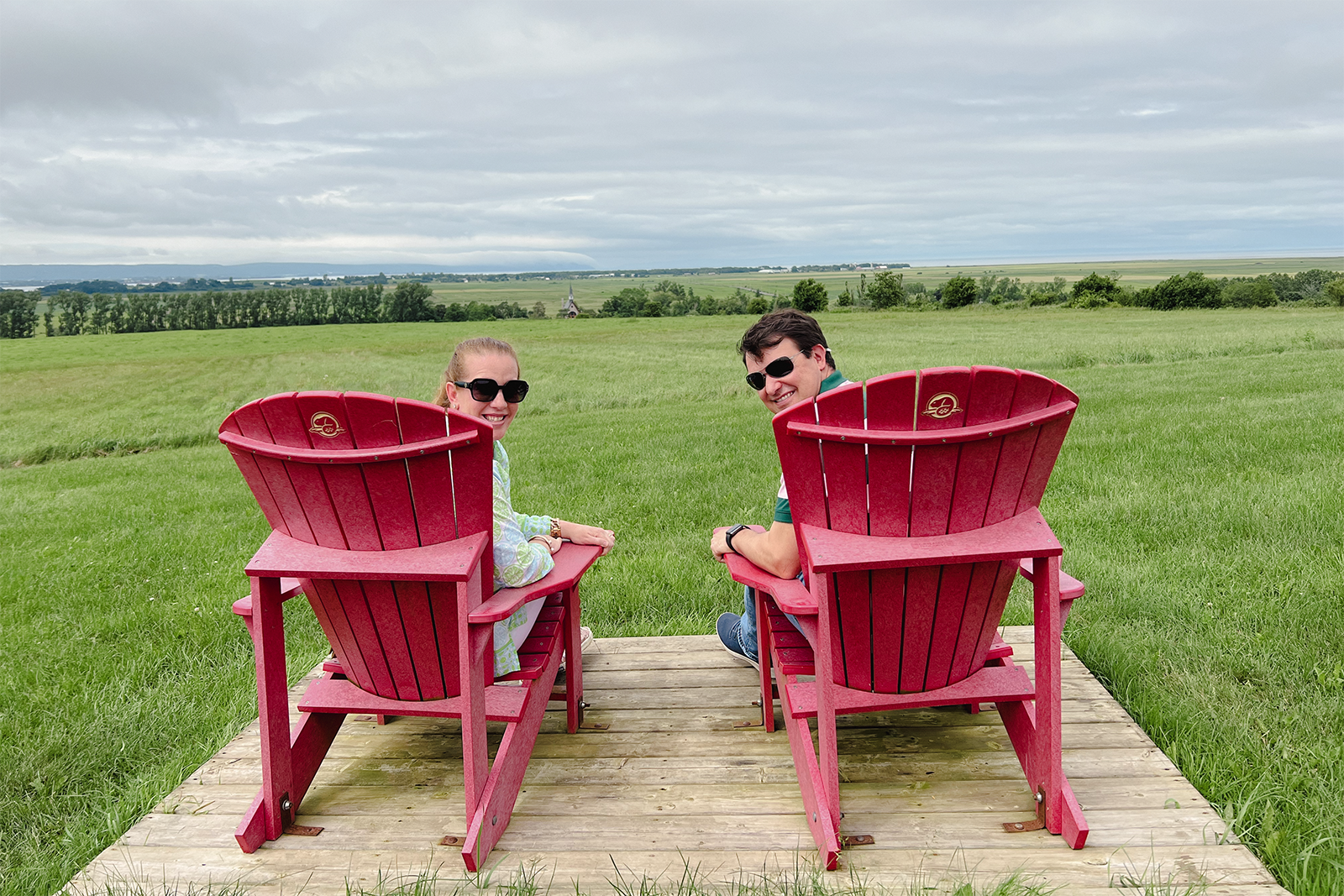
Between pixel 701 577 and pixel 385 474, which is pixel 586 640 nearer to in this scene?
pixel 701 577

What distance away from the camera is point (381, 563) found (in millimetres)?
2465

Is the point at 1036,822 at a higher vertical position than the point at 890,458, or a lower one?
lower

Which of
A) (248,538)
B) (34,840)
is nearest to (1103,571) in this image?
(34,840)

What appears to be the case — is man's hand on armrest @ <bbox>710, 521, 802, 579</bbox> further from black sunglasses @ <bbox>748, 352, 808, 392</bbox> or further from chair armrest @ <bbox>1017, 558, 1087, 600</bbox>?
chair armrest @ <bbox>1017, 558, 1087, 600</bbox>

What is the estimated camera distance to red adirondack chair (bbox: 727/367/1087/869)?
224 cm

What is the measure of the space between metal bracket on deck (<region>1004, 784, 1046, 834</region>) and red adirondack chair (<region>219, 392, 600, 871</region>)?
155 cm

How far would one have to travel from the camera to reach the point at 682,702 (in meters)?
3.57

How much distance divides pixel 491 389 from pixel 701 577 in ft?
9.16

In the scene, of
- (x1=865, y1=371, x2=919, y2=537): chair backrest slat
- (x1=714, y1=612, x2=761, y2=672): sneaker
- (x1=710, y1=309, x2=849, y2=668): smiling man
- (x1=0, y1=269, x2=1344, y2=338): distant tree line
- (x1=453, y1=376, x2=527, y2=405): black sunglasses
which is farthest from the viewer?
(x1=0, y1=269, x2=1344, y2=338): distant tree line

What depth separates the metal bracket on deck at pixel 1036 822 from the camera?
256cm

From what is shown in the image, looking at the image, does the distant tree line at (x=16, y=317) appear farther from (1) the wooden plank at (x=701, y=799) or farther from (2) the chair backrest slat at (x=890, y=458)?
(2) the chair backrest slat at (x=890, y=458)

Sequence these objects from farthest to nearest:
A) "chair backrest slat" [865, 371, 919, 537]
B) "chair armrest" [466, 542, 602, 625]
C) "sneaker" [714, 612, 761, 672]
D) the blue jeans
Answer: "sneaker" [714, 612, 761, 672] → the blue jeans → "chair armrest" [466, 542, 602, 625] → "chair backrest slat" [865, 371, 919, 537]

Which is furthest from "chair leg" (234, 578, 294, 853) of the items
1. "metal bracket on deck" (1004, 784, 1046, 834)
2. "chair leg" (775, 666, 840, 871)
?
"metal bracket on deck" (1004, 784, 1046, 834)

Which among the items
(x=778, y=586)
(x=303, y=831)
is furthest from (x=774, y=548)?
(x=303, y=831)
